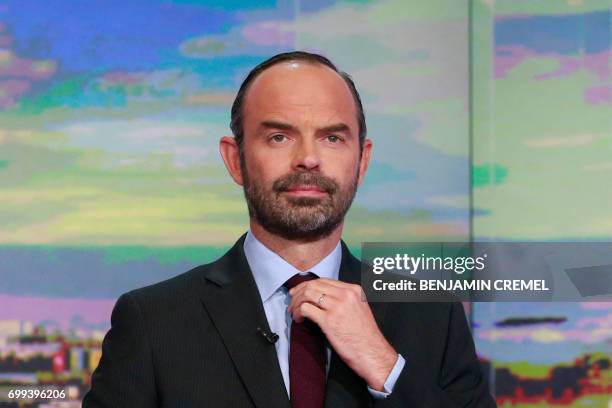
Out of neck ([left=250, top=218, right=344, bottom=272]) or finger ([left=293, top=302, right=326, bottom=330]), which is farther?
neck ([left=250, top=218, right=344, bottom=272])

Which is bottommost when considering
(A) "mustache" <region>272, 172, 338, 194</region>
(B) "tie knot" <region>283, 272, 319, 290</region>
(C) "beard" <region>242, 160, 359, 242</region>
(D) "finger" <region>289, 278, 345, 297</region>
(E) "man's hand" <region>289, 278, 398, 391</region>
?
(E) "man's hand" <region>289, 278, 398, 391</region>

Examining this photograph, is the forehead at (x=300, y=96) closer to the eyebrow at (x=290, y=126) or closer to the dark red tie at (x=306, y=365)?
the eyebrow at (x=290, y=126)

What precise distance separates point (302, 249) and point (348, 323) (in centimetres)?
25

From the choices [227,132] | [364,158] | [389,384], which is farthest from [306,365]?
[227,132]

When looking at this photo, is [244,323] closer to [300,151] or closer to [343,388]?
[343,388]

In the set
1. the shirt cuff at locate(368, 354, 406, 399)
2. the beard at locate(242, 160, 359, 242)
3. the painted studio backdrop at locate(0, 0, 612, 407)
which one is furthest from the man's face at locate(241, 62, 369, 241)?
the painted studio backdrop at locate(0, 0, 612, 407)

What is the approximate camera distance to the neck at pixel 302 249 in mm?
2518

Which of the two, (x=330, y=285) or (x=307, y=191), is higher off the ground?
(x=307, y=191)

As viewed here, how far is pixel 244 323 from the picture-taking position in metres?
2.46

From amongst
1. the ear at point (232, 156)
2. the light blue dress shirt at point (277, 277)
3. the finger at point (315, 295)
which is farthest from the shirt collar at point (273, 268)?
the ear at point (232, 156)

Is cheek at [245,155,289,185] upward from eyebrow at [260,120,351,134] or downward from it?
downward

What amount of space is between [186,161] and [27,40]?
83 centimetres

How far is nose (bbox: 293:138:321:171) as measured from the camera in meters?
2.43

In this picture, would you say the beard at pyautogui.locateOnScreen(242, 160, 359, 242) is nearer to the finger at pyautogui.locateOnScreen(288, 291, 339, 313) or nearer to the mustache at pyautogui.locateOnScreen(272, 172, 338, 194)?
the mustache at pyautogui.locateOnScreen(272, 172, 338, 194)
